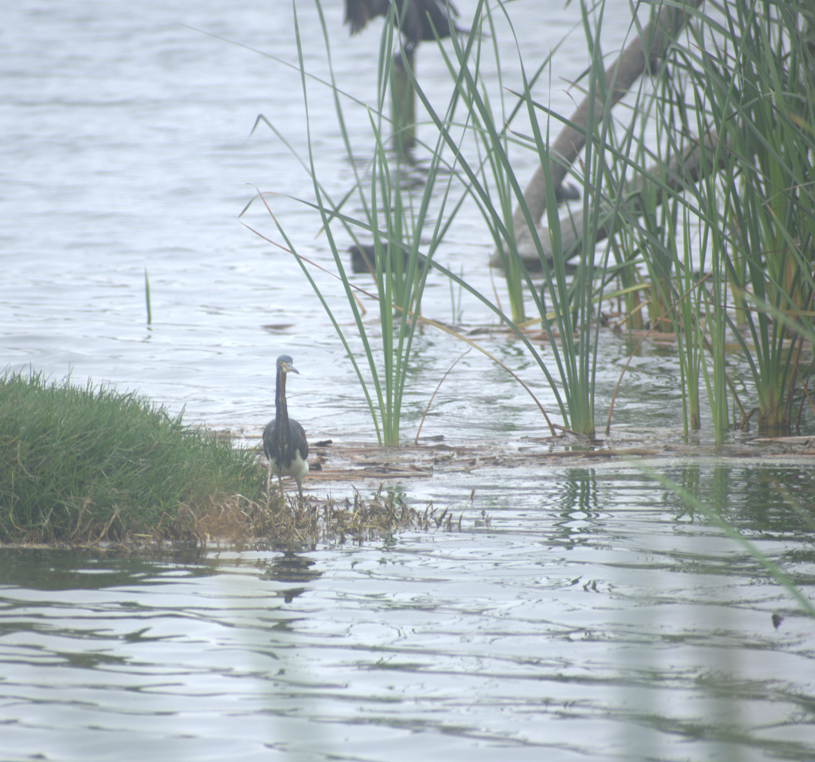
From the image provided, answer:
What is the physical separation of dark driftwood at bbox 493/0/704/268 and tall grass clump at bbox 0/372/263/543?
79.3 inches

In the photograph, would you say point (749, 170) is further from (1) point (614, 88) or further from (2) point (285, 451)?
(1) point (614, 88)

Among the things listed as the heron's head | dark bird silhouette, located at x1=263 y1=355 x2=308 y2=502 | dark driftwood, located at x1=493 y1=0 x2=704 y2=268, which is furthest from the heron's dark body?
dark driftwood, located at x1=493 y1=0 x2=704 y2=268

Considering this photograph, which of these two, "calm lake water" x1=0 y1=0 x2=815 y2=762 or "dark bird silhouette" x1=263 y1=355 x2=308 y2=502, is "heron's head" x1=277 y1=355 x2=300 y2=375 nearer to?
"dark bird silhouette" x1=263 y1=355 x2=308 y2=502

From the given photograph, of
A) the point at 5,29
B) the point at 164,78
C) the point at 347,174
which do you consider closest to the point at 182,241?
the point at 347,174

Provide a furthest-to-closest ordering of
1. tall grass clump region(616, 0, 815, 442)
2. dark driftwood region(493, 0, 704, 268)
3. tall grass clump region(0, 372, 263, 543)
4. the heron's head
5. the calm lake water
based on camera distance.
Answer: dark driftwood region(493, 0, 704, 268), the heron's head, tall grass clump region(616, 0, 815, 442), tall grass clump region(0, 372, 263, 543), the calm lake water

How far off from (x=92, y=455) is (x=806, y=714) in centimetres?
268

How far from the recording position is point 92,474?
151 inches

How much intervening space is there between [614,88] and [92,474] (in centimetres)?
489

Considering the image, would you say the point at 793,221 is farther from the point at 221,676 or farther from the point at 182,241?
the point at 182,241

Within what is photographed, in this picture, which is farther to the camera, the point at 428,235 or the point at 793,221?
the point at 428,235

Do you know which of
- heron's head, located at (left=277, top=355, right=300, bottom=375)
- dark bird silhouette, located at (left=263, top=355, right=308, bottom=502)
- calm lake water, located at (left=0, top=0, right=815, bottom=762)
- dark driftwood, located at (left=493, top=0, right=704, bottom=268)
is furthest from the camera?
dark driftwood, located at (left=493, top=0, right=704, bottom=268)

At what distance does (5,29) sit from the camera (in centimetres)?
4881

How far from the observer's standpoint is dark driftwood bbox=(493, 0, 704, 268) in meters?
4.68

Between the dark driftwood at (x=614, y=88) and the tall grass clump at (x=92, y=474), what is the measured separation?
2.01m
